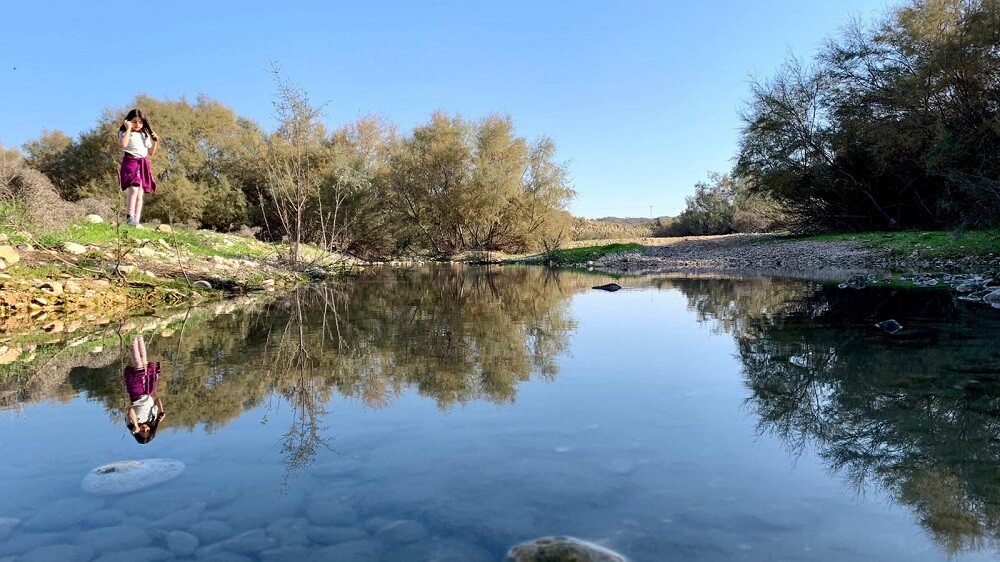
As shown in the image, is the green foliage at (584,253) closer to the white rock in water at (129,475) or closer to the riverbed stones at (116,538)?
the white rock in water at (129,475)

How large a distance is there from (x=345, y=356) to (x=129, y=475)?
7.78 ft

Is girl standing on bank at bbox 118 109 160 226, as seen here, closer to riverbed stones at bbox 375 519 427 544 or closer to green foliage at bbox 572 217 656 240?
riverbed stones at bbox 375 519 427 544

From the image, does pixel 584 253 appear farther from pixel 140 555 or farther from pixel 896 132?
pixel 140 555

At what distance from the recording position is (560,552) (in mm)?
1752

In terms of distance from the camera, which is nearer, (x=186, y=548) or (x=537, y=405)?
(x=186, y=548)

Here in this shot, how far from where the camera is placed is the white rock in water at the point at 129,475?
7.48 ft

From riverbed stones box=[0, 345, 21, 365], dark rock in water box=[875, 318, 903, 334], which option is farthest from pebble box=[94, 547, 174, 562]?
dark rock in water box=[875, 318, 903, 334]

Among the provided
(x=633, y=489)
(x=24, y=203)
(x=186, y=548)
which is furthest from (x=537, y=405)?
(x=24, y=203)

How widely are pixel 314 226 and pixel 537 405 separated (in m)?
22.9

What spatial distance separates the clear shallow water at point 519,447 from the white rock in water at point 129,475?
6cm

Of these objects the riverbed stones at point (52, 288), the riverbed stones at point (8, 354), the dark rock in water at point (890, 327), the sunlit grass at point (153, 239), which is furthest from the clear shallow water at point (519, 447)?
the sunlit grass at point (153, 239)

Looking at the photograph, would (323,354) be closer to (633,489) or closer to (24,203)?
(633,489)

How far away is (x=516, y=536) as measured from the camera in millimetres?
1890

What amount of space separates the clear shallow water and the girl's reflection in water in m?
0.07
